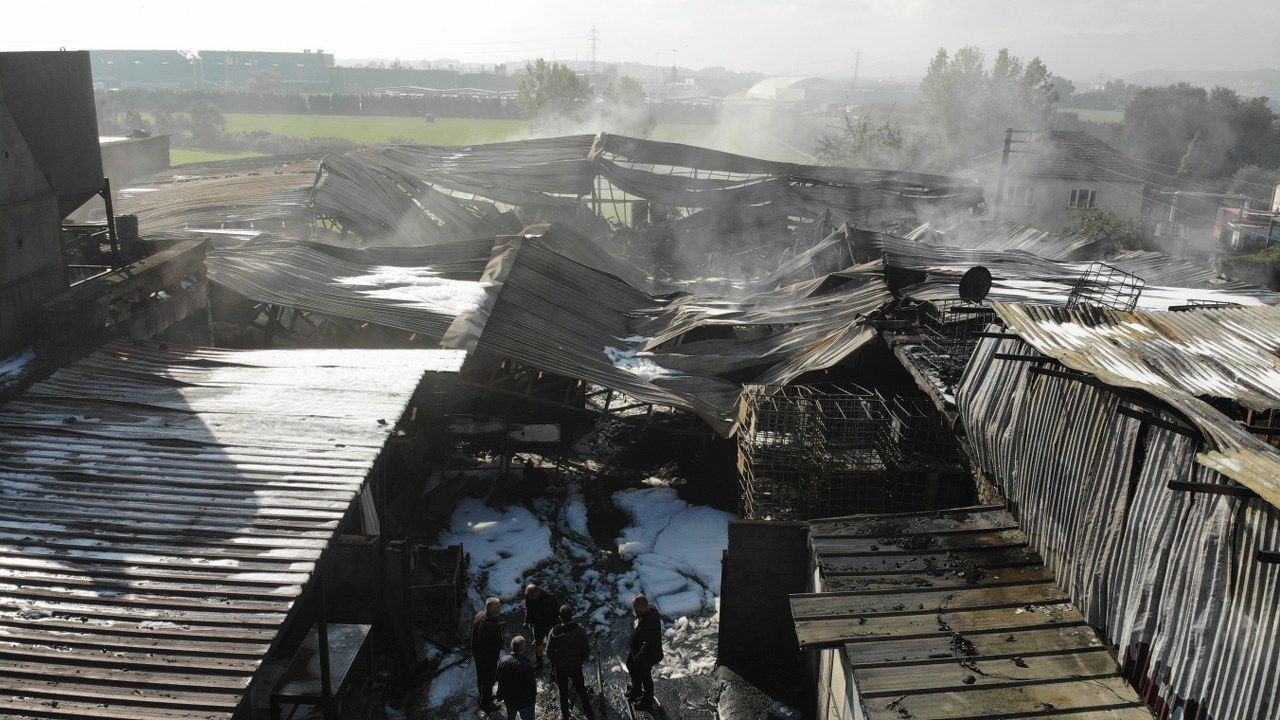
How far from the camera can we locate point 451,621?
394 inches

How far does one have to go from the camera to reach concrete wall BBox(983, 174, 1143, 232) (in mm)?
45906

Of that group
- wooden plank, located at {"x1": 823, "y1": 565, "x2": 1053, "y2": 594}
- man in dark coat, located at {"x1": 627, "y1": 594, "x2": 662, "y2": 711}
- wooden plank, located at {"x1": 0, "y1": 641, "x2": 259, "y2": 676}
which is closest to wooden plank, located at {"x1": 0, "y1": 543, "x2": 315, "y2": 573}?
wooden plank, located at {"x1": 0, "y1": 641, "x2": 259, "y2": 676}

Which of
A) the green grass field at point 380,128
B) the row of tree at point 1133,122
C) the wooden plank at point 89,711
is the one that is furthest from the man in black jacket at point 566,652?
the green grass field at point 380,128

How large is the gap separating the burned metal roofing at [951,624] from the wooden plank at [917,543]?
0.06 ft

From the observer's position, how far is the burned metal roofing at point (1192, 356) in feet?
17.6

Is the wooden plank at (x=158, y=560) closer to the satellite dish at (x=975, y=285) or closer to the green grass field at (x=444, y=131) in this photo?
the satellite dish at (x=975, y=285)

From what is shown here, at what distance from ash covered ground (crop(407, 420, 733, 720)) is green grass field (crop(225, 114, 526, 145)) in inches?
2215

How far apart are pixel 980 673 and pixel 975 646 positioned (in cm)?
35

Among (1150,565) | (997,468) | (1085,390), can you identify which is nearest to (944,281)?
(997,468)

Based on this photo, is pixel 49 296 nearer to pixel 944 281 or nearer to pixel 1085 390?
pixel 1085 390

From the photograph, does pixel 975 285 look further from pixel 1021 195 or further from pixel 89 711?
pixel 1021 195

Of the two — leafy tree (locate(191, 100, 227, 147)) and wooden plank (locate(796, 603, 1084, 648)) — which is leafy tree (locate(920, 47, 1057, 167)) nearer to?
leafy tree (locate(191, 100, 227, 147))

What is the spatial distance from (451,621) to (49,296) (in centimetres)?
591

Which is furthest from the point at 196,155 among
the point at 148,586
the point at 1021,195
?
the point at 148,586
